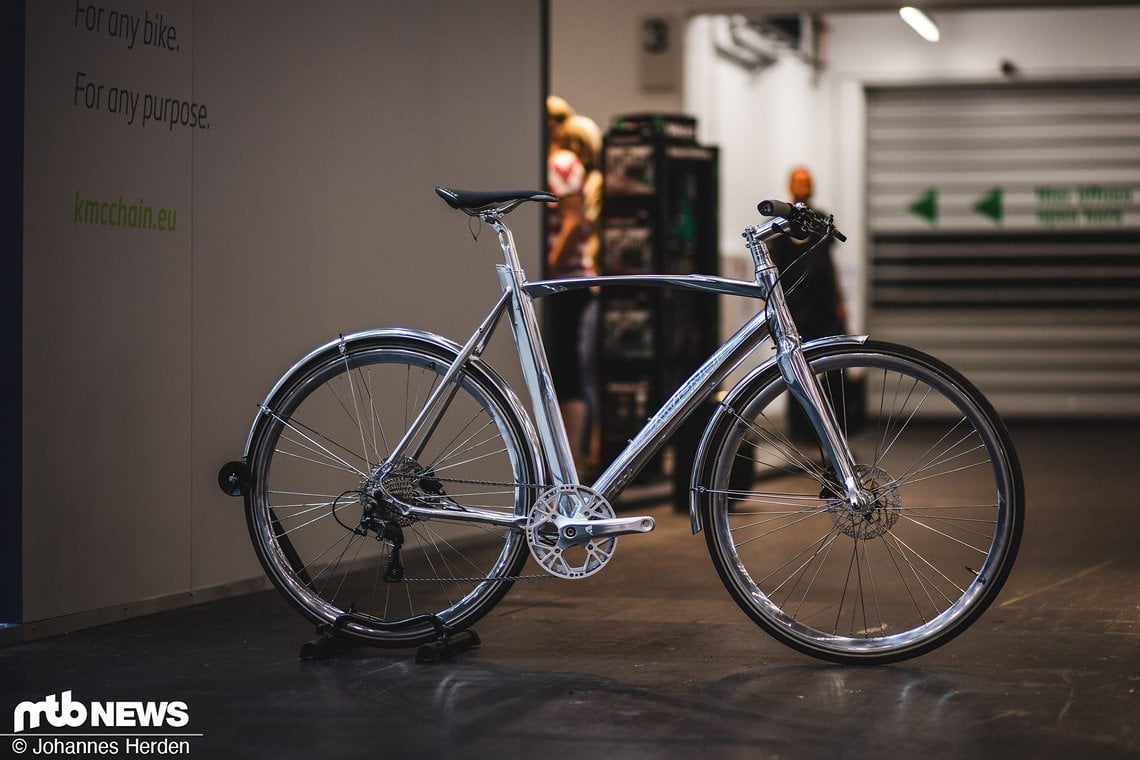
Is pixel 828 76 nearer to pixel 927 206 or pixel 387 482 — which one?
pixel 927 206

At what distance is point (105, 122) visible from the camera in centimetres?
455

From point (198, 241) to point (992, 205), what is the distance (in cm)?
1096

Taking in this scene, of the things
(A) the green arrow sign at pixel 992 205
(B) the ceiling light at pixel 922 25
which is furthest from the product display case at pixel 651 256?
(A) the green arrow sign at pixel 992 205

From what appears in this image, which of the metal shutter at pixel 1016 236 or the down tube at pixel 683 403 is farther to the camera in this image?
the metal shutter at pixel 1016 236

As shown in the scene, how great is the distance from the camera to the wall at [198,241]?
438cm

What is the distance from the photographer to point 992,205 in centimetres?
1447

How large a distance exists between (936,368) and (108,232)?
247 cm

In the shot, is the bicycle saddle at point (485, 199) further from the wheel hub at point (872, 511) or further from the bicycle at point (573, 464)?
the wheel hub at point (872, 511)

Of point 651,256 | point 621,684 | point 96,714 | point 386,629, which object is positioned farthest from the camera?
point 651,256

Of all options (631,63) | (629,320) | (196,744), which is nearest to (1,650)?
(196,744)

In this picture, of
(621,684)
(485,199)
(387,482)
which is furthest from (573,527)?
(485,199)

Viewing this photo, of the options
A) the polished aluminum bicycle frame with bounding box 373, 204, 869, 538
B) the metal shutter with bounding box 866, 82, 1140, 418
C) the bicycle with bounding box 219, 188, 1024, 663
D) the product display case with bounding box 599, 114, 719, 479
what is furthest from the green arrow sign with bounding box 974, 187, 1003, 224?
the polished aluminum bicycle frame with bounding box 373, 204, 869, 538

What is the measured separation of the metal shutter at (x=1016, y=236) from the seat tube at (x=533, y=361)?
10964 mm

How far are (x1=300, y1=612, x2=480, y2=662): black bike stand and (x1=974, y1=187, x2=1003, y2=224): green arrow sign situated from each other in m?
11.4
